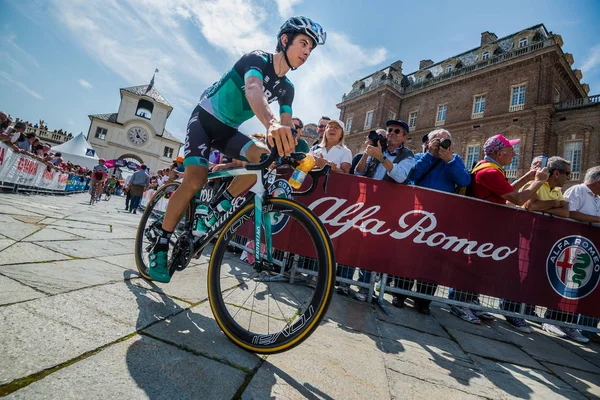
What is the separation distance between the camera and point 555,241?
3814 millimetres

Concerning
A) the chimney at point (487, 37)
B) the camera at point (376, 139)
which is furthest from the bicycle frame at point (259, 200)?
the chimney at point (487, 37)

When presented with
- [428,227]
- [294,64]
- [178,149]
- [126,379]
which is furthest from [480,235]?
[178,149]

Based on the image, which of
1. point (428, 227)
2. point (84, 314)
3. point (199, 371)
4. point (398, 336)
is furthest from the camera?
point (428, 227)

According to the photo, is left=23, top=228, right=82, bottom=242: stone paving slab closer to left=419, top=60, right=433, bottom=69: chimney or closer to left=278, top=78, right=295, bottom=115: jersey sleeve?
left=278, top=78, right=295, bottom=115: jersey sleeve

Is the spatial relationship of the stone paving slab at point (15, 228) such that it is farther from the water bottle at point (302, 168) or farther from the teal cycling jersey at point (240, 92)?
the water bottle at point (302, 168)

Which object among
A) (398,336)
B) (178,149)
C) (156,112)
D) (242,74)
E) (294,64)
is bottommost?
(398,336)

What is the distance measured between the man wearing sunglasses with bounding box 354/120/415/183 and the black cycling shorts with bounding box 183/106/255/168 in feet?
6.13

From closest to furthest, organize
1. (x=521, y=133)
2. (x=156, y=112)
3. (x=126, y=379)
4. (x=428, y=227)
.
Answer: (x=126, y=379), (x=428, y=227), (x=521, y=133), (x=156, y=112)

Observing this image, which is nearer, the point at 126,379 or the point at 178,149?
the point at 126,379

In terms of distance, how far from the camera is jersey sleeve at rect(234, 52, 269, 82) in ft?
5.89

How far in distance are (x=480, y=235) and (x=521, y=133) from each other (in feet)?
76.9

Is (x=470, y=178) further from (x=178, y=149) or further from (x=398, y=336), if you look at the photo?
(x=178, y=149)

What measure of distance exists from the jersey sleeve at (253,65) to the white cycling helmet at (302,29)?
0.71 feet

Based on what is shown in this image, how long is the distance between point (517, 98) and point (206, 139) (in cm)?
2795
